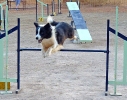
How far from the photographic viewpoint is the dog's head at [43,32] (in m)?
8.15

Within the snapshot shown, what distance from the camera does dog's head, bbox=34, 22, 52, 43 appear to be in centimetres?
815

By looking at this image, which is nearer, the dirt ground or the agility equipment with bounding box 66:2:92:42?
the dirt ground

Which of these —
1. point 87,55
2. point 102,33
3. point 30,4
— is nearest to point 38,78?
point 87,55

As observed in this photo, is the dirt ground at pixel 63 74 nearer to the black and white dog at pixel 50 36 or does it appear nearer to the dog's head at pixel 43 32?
the black and white dog at pixel 50 36

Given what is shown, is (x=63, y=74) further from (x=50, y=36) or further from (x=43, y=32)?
(x=43, y=32)

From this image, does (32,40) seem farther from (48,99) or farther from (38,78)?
(48,99)

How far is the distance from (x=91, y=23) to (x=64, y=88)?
12383mm

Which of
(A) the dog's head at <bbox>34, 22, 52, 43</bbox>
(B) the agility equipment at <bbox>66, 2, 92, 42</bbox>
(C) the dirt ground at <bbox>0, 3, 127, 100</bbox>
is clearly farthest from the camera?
(B) the agility equipment at <bbox>66, 2, 92, 42</bbox>

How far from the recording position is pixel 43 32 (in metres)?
8.24

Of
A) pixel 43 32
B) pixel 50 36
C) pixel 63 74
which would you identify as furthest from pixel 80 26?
pixel 43 32

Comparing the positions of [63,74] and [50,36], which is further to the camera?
[63,74]

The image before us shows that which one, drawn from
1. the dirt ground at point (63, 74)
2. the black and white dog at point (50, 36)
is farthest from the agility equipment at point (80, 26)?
the black and white dog at point (50, 36)

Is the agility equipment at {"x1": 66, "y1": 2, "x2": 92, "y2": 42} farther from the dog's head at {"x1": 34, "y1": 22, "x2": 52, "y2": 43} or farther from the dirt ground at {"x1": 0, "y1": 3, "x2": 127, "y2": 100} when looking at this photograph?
the dog's head at {"x1": 34, "y1": 22, "x2": 52, "y2": 43}

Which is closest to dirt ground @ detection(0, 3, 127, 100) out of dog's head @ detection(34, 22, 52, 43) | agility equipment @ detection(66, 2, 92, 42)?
agility equipment @ detection(66, 2, 92, 42)
